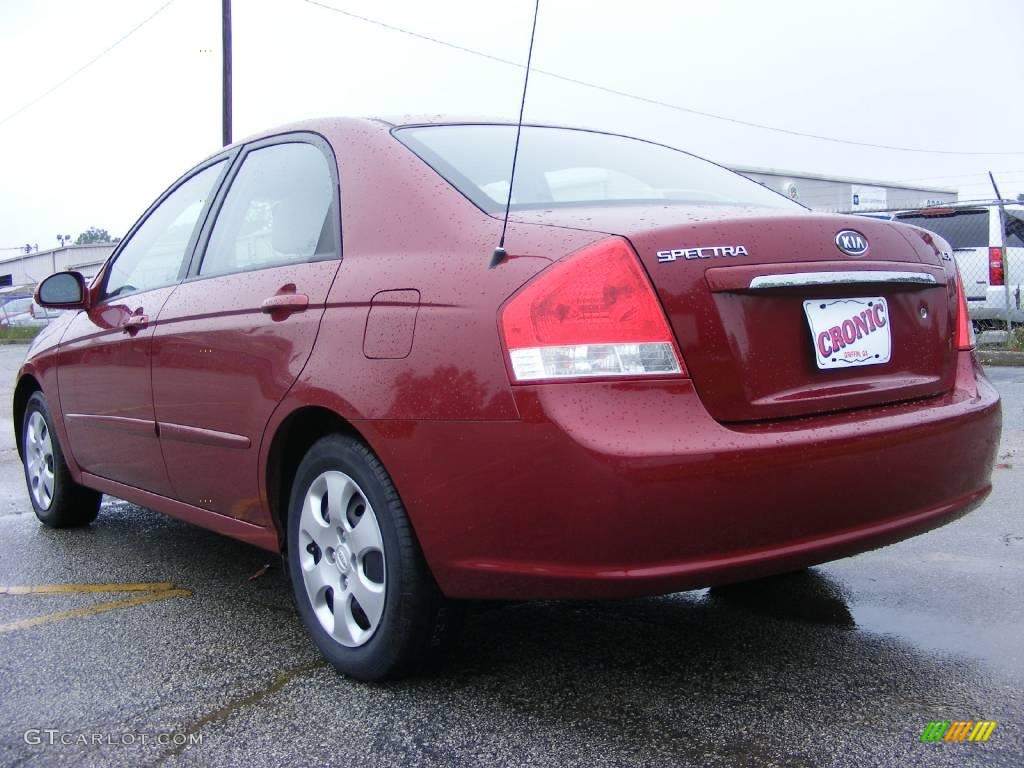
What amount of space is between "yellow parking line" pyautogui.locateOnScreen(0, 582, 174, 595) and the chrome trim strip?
98.8 inches

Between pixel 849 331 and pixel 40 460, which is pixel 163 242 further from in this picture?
pixel 849 331

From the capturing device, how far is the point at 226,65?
2047cm

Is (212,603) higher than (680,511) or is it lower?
lower

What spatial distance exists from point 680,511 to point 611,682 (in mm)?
710

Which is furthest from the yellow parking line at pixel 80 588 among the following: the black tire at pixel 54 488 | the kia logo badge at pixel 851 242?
the kia logo badge at pixel 851 242

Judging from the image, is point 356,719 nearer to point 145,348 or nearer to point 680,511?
point 680,511

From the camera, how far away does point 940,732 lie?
91.4 inches

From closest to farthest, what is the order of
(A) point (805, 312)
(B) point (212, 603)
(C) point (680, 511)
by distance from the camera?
(C) point (680, 511), (A) point (805, 312), (B) point (212, 603)

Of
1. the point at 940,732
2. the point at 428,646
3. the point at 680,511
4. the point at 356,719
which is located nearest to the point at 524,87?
the point at 680,511

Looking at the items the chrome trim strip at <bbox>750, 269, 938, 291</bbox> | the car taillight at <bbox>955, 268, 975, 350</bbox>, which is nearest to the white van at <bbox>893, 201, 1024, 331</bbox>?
the car taillight at <bbox>955, 268, 975, 350</bbox>

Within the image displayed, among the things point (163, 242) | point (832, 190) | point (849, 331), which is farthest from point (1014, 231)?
point (832, 190)

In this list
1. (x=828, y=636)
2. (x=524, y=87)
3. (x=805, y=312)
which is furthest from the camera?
(x=828, y=636)

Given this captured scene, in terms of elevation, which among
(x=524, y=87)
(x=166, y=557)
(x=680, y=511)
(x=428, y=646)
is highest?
(x=524, y=87)

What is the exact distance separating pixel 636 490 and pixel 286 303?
126 centimetres
